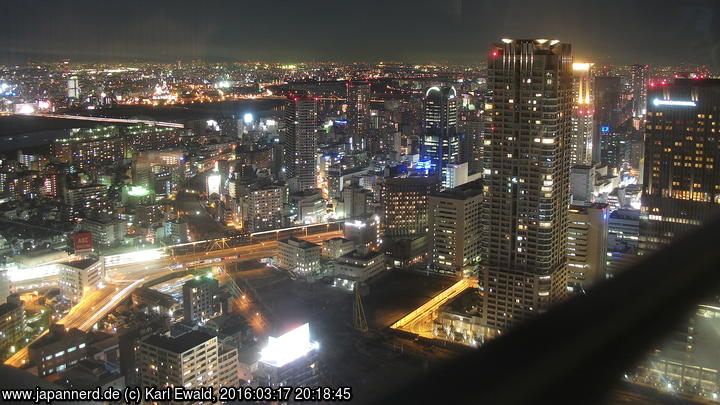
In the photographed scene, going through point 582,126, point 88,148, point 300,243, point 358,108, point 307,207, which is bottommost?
point 300,243

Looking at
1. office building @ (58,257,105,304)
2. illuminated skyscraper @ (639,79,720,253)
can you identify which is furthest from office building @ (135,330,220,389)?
illuminated skyscraper @ (639,79,720,253)

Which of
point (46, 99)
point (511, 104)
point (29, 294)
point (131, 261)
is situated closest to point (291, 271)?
point (131, 261)

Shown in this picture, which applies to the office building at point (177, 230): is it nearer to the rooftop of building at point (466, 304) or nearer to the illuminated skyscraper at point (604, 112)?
the rooftop of building at point (466, 304)

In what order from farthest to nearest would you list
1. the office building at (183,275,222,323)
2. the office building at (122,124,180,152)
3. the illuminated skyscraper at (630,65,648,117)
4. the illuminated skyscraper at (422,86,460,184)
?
the office building at (122,124,180,152), the illuminated skyscraper at (422,86,460,184), the illuminated skyscraper at (630,65,648,117), the office building at (183,275,222,323)

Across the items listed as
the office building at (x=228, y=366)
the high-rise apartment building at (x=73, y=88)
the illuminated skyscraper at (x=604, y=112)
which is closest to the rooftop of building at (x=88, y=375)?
the office building at (x=228, y=366)

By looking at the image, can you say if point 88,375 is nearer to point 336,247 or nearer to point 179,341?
point 179,341

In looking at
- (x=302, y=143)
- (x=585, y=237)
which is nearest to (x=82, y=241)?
(x=302, y=143)

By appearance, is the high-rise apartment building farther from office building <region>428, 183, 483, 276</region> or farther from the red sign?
office building <region>428, 183, 483, 276</region>
